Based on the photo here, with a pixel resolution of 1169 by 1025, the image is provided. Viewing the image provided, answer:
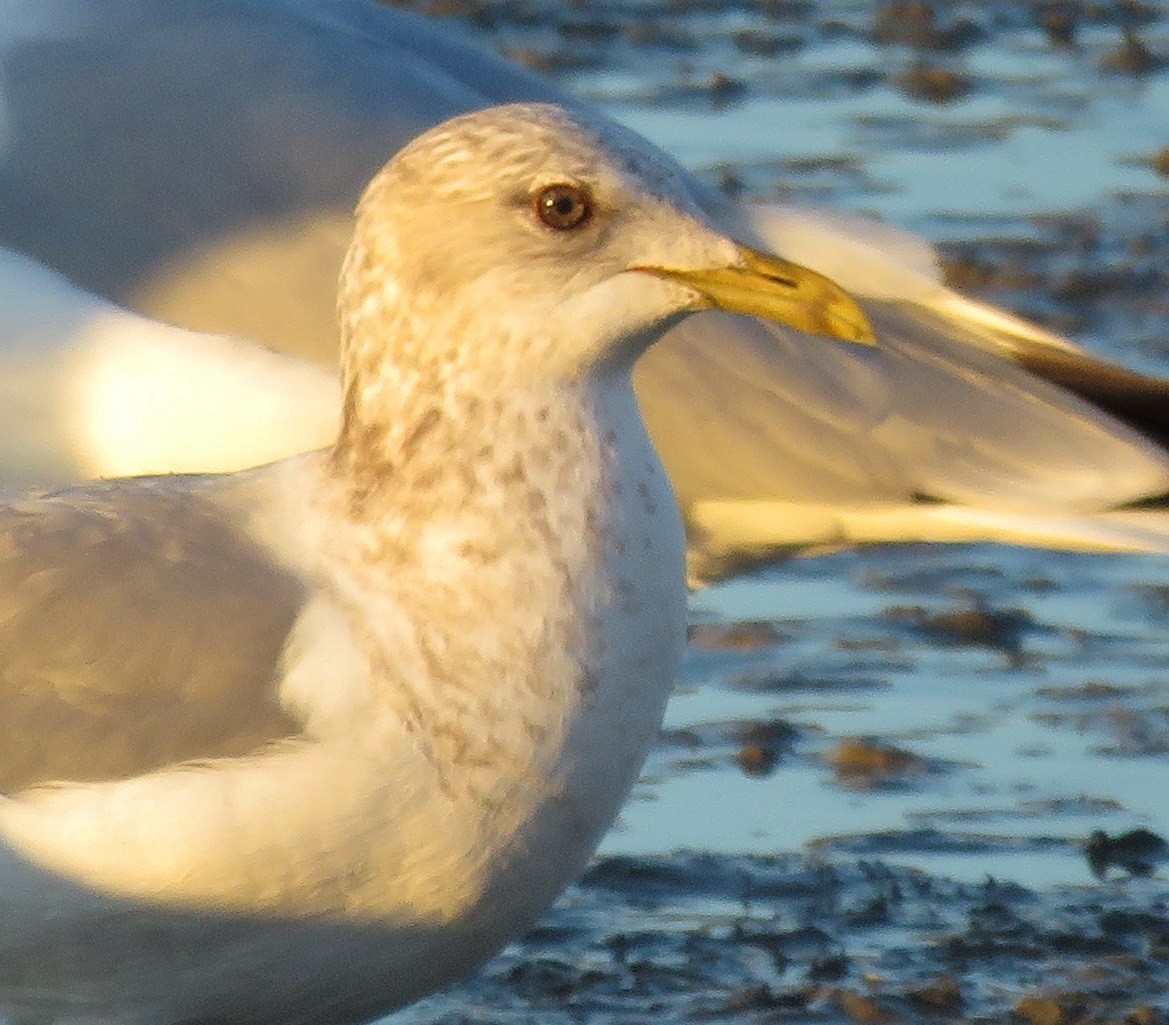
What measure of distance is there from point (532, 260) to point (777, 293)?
0.28 m

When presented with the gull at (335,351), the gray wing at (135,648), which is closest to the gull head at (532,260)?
the gray wing at (135,648)

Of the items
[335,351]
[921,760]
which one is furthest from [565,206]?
[921,760]

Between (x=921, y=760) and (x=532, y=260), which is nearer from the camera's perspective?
(x=532, y=260)

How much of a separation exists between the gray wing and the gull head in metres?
0.29

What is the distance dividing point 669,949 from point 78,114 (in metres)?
1.76

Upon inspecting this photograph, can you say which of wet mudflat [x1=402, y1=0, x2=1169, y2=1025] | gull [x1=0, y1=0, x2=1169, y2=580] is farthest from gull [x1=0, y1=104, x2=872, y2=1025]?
gull [x1=0, y1=0, x2=1169, y2=580]

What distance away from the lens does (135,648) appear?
11.5 ft

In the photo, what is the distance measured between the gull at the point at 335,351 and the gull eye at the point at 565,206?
1579 millimetres

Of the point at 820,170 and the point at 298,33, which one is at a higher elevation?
the point at 820,170

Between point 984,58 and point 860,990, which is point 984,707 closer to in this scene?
point 860,990

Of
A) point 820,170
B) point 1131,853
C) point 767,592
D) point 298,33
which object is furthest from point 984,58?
point 1131,853

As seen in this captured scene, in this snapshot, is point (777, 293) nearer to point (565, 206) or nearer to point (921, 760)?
point (565, 206)

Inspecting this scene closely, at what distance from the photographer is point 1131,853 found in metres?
4.82

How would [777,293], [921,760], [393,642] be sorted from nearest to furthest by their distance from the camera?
[393,642]
[777,293]
[921,760]
